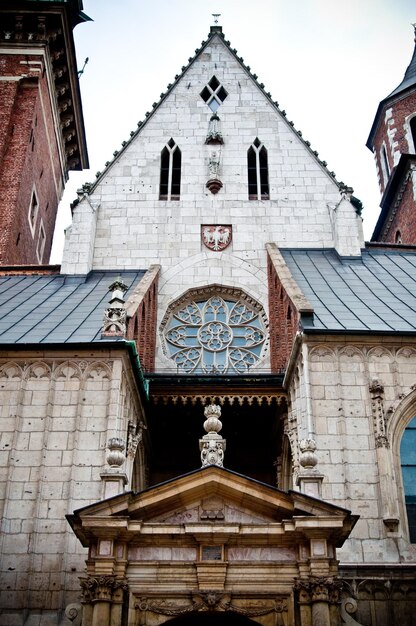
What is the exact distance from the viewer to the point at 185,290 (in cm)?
2444

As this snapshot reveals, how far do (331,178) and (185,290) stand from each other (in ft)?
22.8

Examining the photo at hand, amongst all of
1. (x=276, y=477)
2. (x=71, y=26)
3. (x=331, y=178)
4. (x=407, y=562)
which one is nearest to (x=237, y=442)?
(x=276, y=477)

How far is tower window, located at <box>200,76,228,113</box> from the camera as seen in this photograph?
96.5 ft

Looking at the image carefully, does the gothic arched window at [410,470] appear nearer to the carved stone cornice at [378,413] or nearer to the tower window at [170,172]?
the carved stone cornice at [378,413]

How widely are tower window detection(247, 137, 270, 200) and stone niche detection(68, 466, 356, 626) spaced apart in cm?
1544

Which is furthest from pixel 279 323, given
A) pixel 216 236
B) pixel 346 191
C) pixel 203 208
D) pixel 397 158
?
pixel 397 158

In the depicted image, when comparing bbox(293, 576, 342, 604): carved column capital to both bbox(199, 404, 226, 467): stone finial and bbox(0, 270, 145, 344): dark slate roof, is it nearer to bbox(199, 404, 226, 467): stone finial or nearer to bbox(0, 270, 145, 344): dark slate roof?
bbox(199, 404, 226, 467): stone finial

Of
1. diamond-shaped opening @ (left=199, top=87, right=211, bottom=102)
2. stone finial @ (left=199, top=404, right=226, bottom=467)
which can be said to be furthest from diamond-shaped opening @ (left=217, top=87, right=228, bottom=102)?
stone finial @ (left=199, top=404, right=226, bottom=467)

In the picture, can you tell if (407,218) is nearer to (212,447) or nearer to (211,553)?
(212,447)

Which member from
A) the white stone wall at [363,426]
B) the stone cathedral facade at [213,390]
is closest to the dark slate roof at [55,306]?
the stone cathedral facade at [213,390]

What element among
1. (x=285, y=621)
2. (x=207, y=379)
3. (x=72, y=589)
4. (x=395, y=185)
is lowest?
(x=285, y=621)

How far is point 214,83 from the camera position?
30016mm

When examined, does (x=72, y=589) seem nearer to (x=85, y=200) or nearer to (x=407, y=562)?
(x=407, y=562)

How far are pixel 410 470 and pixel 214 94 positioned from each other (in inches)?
707
